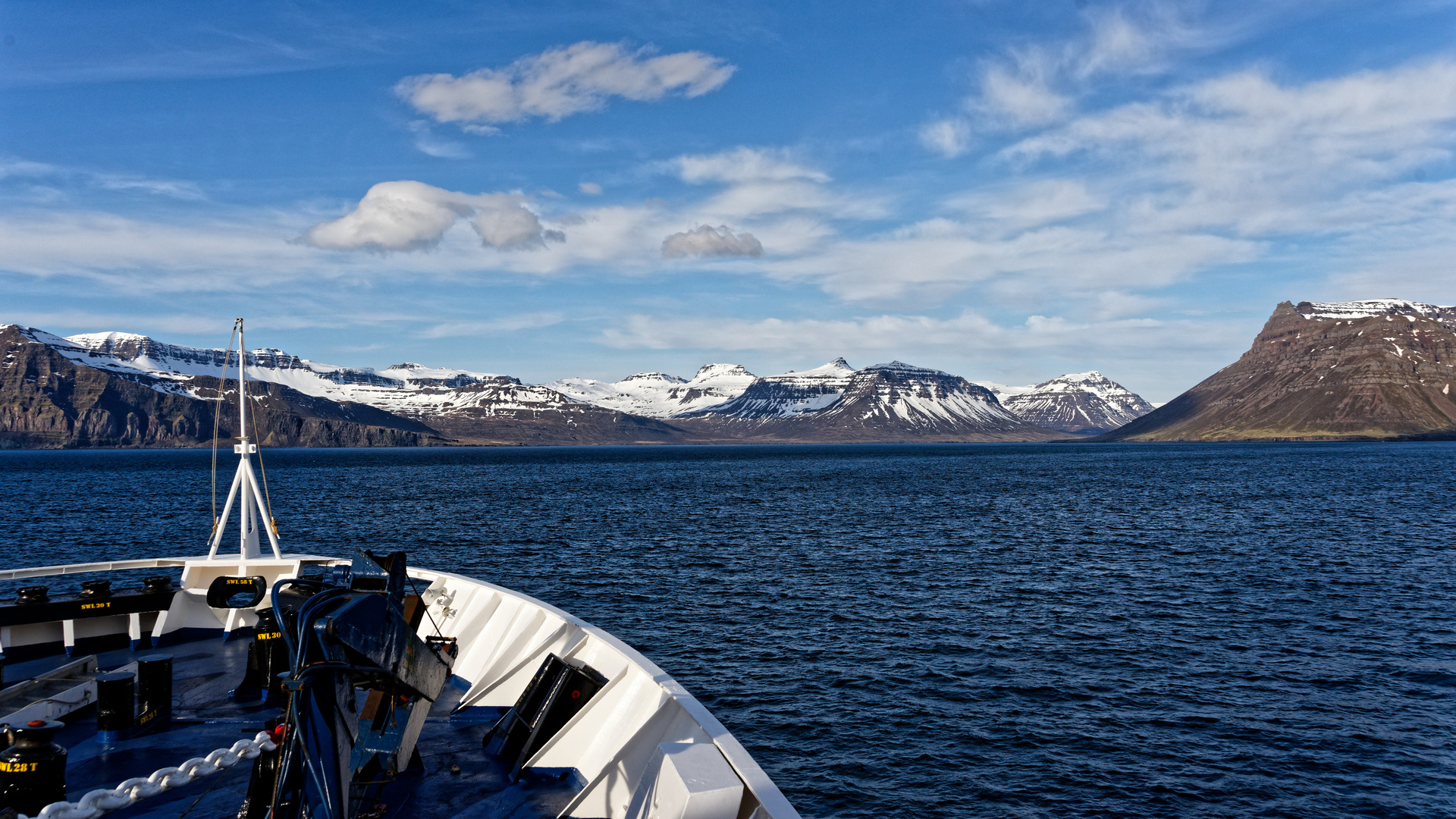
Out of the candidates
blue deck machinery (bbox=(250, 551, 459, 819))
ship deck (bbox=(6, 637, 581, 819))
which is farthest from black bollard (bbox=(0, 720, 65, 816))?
blue deck machinery (bbox=(250, 551, 459, 819))

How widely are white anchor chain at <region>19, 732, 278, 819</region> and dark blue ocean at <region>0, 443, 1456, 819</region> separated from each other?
42.2ft

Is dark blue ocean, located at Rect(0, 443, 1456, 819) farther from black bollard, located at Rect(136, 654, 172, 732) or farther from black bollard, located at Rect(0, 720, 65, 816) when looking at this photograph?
black bollard, located at Rect(0, 720, 65, 816)

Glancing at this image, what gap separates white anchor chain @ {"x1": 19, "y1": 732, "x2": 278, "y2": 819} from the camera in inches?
436

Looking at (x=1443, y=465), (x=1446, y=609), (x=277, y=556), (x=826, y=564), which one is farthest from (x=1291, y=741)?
(x=1443, y=465)

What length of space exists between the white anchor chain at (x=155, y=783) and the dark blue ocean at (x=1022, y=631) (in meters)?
12.9

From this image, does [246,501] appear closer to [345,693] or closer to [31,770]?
[31,770]

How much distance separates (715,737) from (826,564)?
4770 cm

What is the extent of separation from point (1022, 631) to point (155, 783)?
3345 centimetres

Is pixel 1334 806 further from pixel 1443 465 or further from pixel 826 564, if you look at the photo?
pixel 1443 465

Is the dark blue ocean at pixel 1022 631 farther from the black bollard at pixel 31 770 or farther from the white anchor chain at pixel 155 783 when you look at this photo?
the black bollard at pixel 31 770

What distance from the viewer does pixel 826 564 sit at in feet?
189

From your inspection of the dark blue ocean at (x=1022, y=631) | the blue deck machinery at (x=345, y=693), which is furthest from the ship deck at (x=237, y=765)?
the dark blue ocean at (x=1022, y=631)

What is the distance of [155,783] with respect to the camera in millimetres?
12703

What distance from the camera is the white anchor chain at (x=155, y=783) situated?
36.3 ft
